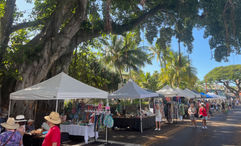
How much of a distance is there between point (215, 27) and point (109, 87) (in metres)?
14.6

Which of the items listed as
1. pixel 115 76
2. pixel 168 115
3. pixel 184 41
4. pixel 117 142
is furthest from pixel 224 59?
pixel 115 76

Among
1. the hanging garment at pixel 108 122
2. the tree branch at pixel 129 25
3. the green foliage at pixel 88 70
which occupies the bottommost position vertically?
the hanging garment at pixel 108 122

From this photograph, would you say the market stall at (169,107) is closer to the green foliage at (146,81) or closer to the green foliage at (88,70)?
the green foliage at (88,70)

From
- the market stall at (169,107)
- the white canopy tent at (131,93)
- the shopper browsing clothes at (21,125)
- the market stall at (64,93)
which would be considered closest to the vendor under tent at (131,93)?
the white canopy tent at (131,93)

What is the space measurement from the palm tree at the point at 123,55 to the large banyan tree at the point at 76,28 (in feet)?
43.0

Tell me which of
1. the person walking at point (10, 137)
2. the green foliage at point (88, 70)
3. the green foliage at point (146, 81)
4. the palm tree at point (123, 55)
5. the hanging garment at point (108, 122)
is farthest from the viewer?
the green foliage at point (146, 81)

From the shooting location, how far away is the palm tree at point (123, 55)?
29.6 m

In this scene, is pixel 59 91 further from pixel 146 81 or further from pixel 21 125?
pixel 146 81

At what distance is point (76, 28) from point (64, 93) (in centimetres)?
591

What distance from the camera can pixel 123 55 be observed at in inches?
1170

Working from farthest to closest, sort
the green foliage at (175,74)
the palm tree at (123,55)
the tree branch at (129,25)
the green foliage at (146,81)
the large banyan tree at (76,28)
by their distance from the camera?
the green foliage at (146,81) → the green foliage at (175,74) → the palm tree at (123,55) → the tree branch at (129,25) → the large banyan tree at (76,28)

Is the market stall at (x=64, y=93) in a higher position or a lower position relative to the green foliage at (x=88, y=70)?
lower

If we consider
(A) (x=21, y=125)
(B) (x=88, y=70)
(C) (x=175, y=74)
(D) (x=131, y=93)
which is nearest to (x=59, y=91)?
(A) (x=21, y=125)

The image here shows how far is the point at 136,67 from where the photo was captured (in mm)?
31156
